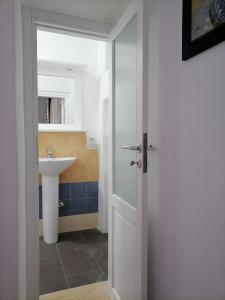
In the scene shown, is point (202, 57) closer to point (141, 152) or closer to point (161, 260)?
point (141, 152)

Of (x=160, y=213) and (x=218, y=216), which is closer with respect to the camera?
(x=218, y=216)

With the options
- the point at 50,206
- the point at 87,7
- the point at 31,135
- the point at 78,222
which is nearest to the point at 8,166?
the point at 31,135

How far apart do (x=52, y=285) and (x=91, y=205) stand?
1.22 m

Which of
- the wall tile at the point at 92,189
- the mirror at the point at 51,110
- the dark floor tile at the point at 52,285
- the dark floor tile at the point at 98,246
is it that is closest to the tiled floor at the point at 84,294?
the dark floor tile at the point at 52,285

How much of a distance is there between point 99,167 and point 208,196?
2.09m

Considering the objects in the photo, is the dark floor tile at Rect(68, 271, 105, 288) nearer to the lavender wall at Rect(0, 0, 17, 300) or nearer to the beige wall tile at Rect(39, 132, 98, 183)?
the lavender wall at Rect(0, 0, 17, 300)

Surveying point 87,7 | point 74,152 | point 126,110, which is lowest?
point 74,152

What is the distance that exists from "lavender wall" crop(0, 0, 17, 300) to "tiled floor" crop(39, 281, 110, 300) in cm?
48

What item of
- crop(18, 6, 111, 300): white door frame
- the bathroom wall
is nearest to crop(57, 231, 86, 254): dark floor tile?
the bathroom wall

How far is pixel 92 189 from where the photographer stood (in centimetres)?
295

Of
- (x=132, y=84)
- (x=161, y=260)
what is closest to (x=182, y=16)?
(x=132, y=84)

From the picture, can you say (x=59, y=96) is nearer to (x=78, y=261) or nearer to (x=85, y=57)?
(x=85, y=57)

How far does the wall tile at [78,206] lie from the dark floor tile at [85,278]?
0.99 metres

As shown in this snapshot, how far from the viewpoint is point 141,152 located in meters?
1.17
